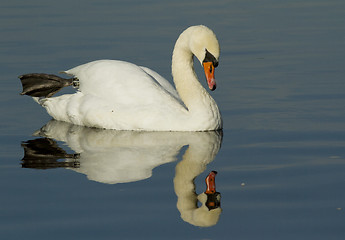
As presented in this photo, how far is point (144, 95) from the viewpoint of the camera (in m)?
11.2

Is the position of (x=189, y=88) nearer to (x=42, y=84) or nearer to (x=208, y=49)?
(x=208, y=49)

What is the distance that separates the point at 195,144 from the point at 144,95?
1.13 metres

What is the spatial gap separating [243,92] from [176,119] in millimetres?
1757

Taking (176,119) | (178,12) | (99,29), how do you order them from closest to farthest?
(176,119) → (99,29) → (178,12)

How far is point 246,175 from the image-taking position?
29.0 feet

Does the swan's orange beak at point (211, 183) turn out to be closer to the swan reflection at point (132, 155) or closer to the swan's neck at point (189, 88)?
the swan reflection at point (132, 155)

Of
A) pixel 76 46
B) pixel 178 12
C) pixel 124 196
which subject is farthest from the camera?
pixel 178 12

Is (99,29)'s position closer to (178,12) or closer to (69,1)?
(178,12)

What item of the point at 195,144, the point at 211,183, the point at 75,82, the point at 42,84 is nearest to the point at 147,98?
the point at 195,144

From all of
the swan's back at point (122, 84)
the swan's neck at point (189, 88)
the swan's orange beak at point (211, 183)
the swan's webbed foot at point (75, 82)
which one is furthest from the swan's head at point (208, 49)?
the swan's orange beak at point (211, 183)

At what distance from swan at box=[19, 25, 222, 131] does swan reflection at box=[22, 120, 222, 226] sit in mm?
133

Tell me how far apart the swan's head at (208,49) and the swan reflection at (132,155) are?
0.69 meters

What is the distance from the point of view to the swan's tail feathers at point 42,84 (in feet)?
40.0

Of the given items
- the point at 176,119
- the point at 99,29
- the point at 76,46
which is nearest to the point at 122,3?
the point at 99,29
